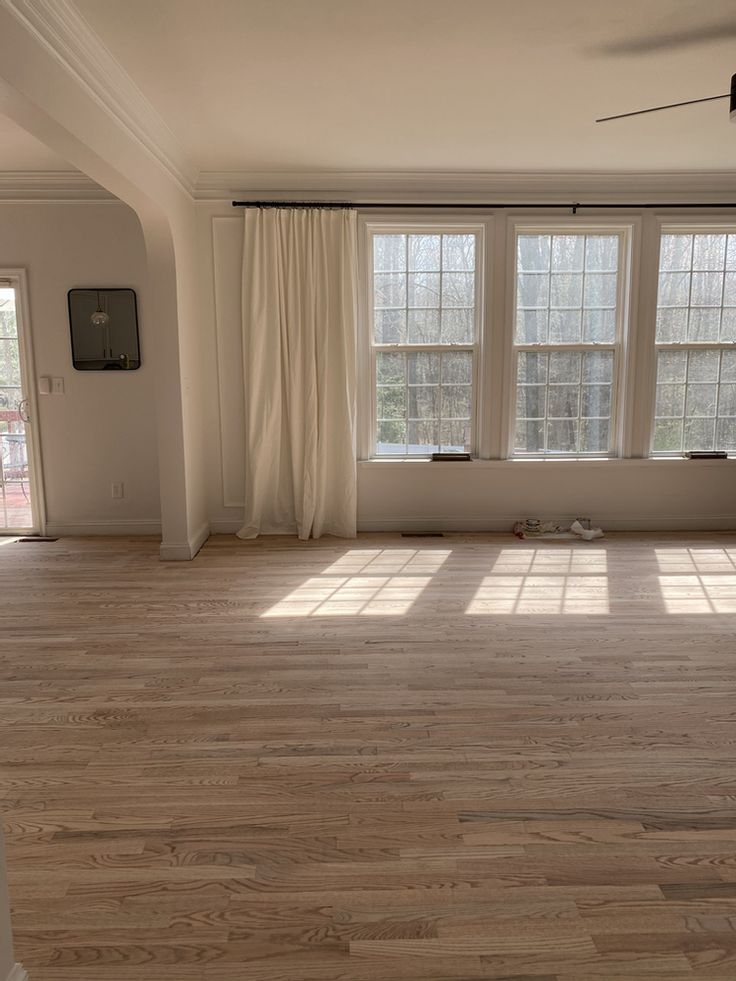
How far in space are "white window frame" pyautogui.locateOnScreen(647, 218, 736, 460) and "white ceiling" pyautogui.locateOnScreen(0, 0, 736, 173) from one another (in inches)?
20.7

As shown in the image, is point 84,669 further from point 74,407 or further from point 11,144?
point 11,144

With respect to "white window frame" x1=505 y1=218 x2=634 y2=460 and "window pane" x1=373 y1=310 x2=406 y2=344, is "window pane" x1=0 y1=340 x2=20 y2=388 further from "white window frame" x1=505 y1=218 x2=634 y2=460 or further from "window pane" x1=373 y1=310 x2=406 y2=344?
"white window frame" x1=505 y1=218 x2=634 y2=460

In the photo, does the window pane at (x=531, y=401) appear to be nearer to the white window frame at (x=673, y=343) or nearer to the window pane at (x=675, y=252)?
the white window frame at (x=673, y=343)

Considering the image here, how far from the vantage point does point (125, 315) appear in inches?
212

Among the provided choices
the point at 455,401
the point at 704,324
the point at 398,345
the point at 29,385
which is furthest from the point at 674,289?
the point at 29,385

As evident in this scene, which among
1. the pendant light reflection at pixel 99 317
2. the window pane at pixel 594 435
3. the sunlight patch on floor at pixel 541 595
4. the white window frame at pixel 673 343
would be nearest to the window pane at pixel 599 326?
the white window frame at pixel 673 343

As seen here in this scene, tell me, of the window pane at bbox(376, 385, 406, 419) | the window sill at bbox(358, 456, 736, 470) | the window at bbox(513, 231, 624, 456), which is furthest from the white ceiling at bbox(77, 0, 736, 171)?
the window sill at bbox(358, 456, 736, 470)

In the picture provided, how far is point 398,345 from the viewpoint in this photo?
5570 millimetres

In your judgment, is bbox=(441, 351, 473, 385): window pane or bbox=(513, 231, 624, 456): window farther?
bbox=(441, 351, 473, 385): window pane

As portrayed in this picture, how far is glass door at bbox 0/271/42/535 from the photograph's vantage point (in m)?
5.41

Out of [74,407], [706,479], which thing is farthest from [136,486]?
[706,479]

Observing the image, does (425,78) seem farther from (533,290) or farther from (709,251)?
(709,251)

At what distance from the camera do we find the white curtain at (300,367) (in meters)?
5.27

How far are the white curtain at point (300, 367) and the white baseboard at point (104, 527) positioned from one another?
822 millimetres
